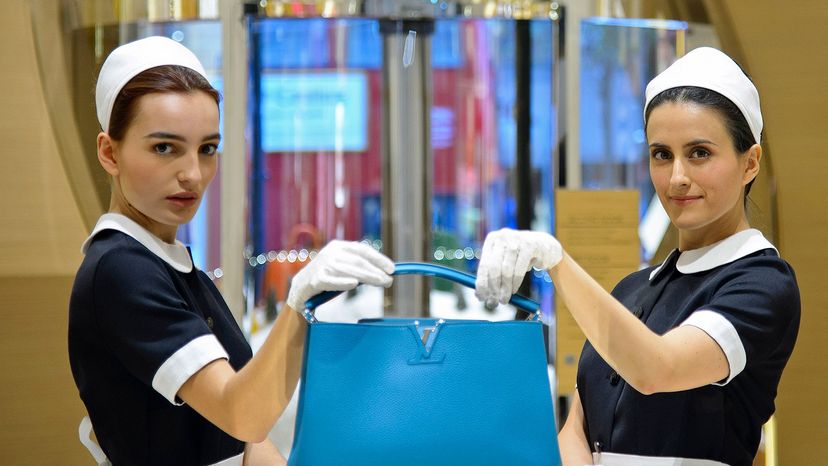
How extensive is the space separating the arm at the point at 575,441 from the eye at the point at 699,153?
54 centimetres

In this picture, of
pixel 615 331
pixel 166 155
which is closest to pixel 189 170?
pixel 166 155

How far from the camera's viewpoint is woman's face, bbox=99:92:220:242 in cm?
163

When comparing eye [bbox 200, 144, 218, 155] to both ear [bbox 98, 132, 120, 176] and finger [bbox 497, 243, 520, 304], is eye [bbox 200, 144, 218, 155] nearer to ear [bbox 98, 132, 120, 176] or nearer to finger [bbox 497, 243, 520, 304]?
ear [bbox 98, 132, 120, 176]

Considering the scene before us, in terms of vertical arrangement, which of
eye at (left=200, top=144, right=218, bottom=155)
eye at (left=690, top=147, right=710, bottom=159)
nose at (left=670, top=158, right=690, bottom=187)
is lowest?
nose at (left=670, top=158, right=690, bottom=187)

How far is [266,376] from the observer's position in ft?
4.93

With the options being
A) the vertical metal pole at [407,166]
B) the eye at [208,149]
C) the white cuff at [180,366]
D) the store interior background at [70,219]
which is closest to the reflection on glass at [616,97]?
the store interior background at [70,219]

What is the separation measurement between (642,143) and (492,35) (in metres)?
0.65

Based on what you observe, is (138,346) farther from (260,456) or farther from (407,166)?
(407,166)

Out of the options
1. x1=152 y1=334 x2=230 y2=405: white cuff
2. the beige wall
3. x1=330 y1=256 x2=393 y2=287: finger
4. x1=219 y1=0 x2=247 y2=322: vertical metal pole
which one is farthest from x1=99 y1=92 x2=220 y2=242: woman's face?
x1=219 y1=0 x2=247 y2=322: vertical metal pole

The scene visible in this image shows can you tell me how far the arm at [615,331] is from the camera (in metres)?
1.47

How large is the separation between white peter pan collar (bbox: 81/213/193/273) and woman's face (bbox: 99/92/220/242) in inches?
1.3

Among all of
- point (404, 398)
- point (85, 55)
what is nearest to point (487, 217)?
point (85, 55)

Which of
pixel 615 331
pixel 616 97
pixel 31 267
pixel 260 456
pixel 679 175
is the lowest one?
pixel 260 456

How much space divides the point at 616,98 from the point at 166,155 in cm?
213
